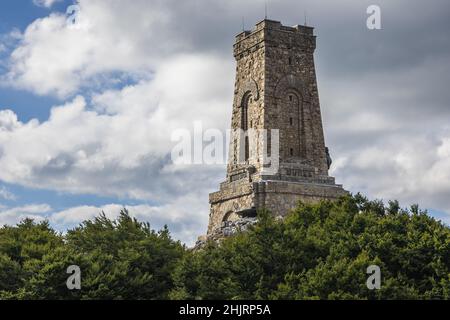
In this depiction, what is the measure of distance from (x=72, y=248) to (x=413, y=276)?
17.4 m

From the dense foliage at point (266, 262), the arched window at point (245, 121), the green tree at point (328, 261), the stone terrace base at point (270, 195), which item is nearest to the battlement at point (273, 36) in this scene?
the arched window at point (245, 121)

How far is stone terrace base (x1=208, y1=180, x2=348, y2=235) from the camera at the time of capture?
182ft

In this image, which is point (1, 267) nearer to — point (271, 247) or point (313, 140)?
point (271, 247)

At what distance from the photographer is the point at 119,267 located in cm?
4125

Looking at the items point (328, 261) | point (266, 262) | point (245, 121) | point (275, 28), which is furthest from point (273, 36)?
point (328, 261)

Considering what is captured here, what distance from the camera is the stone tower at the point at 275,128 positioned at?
5653 centimetres

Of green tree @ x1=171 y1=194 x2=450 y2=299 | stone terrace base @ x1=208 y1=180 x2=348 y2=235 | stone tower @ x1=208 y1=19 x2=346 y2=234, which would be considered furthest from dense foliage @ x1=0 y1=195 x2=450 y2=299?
stone tower @ x1=208 y1=19 x2=346 y2=234

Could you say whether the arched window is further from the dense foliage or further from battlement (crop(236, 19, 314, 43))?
the dense foliage

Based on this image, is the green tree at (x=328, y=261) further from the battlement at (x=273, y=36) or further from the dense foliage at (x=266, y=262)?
the battlement at (x=273, y=36)

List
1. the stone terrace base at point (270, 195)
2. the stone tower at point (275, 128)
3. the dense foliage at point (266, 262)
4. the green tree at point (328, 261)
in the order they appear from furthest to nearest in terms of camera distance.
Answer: the stone tower at point (275, 128)
the stone terrace base at point (270, 195)
the dense foliage at point (266, 262)
the green tree at point (328, 261)

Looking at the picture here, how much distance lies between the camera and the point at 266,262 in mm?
39594

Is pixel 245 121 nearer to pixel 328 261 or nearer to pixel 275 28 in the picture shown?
pixel 275 28

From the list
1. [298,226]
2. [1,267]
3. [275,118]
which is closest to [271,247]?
[298,226]
